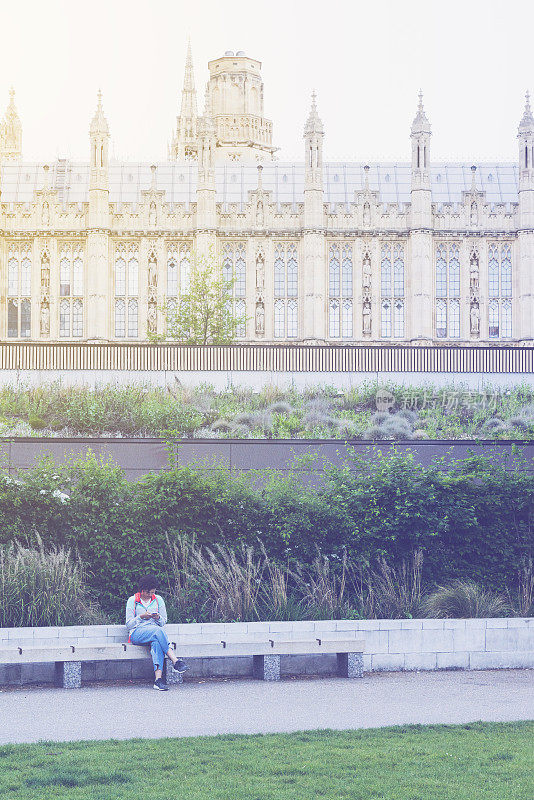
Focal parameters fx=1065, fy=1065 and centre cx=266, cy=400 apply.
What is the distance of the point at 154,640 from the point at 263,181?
4067cm

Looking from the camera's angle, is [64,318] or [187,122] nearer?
[64,318]

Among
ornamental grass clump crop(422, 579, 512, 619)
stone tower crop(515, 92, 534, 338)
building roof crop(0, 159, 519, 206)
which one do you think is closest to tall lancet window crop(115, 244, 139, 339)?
building roof crop(0, 159, 519, 206)

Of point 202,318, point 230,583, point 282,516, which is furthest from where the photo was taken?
point 202,318

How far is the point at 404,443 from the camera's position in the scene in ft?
54.6

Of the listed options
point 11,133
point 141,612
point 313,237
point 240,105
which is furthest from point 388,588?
point 240,105

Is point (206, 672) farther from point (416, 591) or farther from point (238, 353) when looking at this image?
point (238, 353)

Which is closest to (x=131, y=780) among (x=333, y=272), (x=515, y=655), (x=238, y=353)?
(x=515, y=655)

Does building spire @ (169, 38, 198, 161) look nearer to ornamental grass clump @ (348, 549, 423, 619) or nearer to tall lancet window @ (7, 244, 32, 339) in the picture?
tall lancet window @ (7, 244, 32, 339)

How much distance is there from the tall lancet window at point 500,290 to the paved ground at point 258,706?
34218mm

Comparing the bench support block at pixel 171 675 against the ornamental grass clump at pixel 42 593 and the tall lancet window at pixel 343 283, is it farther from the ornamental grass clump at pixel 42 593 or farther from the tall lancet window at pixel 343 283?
Result: the tall lancet window at pixel 343 283

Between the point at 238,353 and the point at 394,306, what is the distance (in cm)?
2046

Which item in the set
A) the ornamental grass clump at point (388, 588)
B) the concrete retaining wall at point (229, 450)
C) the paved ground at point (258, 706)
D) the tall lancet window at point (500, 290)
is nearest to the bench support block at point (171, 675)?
the paved ground at point (258, 706)

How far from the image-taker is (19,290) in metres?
43.8

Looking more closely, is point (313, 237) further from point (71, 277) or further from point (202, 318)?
point (71, 277)
